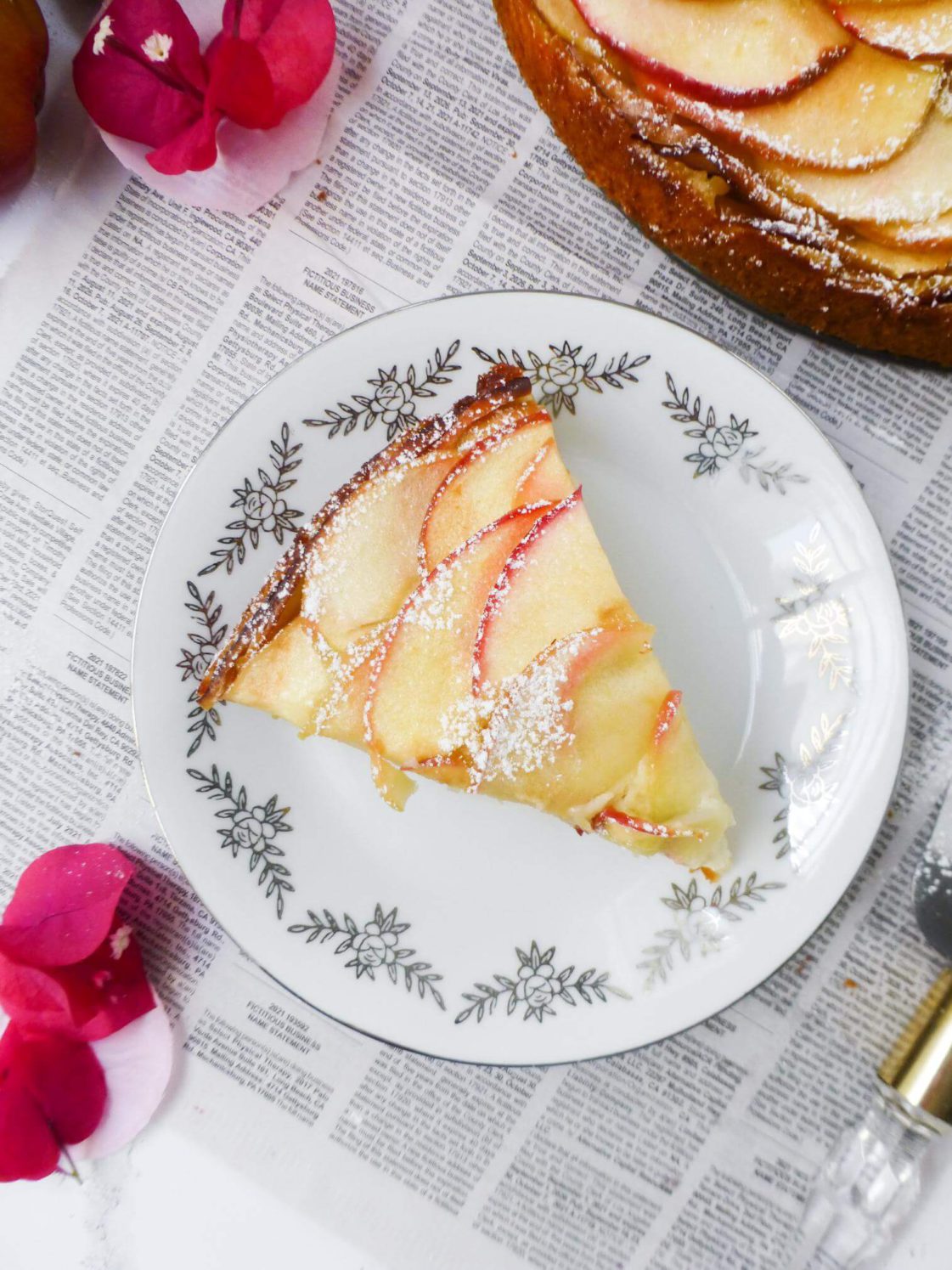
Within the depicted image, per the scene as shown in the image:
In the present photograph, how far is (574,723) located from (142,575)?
1.91ft

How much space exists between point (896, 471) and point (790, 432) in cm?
16

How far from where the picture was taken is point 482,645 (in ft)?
2.81

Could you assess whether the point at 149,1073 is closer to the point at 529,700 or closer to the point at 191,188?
the point at 529,700

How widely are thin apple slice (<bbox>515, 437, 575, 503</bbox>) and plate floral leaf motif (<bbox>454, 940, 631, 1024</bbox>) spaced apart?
0.49 meters

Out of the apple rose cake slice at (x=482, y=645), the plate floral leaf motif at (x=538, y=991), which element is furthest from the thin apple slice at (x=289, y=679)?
the plate floral leaf motif at (x=538, y=991)

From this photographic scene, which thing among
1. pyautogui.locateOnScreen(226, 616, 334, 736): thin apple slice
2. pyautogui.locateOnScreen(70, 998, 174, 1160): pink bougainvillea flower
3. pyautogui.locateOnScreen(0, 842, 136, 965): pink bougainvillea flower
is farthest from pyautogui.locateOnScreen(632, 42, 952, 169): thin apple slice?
pyautogui.locateOnScreen(70, 998, 174, 1160): pink bougainvillea flower

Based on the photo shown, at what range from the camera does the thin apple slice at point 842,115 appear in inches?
32.5

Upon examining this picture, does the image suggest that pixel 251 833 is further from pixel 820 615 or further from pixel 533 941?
pixel 820 615

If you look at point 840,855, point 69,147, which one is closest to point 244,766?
point 840,855

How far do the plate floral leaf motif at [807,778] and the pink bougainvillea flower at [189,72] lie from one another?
0.90 meters

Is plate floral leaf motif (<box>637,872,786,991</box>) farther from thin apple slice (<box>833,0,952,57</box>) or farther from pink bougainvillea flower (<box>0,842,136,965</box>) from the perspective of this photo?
thin apple slice (<box>833,0,952,57</box>)

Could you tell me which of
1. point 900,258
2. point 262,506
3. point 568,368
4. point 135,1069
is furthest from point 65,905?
point 900,258

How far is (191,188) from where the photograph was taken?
3.53 feet

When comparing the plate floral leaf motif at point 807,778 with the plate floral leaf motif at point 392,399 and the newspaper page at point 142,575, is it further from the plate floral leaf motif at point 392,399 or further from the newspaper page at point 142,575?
the plate floral leaf motif at point 392,399
